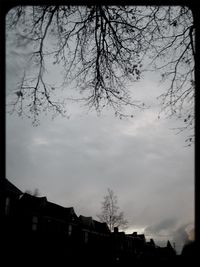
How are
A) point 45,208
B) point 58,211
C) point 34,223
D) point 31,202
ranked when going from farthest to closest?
point 58,211 < point 45,208 < point 31,202 < point 34,223

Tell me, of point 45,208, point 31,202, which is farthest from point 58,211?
point 31,202

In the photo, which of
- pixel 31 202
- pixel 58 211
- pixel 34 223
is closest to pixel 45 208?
pixel 31 202

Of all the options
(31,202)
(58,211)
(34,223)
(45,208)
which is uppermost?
(31,202)

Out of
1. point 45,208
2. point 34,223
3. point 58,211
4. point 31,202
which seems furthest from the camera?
point 58,211

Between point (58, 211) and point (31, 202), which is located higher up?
point (31, 202)

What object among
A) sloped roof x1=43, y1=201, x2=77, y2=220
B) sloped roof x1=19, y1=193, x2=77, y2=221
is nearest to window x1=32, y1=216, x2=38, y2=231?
sloped roof x1=19, y1=193, x2=77, y2=221

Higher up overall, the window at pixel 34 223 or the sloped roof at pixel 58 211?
the sloped roof at pixel 58 211

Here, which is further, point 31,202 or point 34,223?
point 31,202

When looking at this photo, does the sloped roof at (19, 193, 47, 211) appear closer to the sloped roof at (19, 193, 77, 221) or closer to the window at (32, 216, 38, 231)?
the sloped roof at (19, 193, 77, 221)

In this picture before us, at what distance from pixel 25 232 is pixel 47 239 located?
73.7 inches

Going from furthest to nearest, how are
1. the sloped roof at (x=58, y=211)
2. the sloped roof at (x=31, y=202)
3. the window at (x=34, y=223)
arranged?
the sloped roof at (x=58, y=211) < the sloped roof at (x=31, y=202) < the window at (x=34, y=223)

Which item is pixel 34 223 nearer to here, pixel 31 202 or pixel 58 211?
pixel 31 202

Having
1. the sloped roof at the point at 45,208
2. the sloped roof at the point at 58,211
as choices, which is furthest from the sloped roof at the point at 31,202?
the sloped roof at the point at 58,211

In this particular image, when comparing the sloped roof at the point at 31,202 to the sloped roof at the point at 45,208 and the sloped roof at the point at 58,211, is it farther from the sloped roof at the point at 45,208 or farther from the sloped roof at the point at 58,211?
the sloped roof at the point at 58,211
